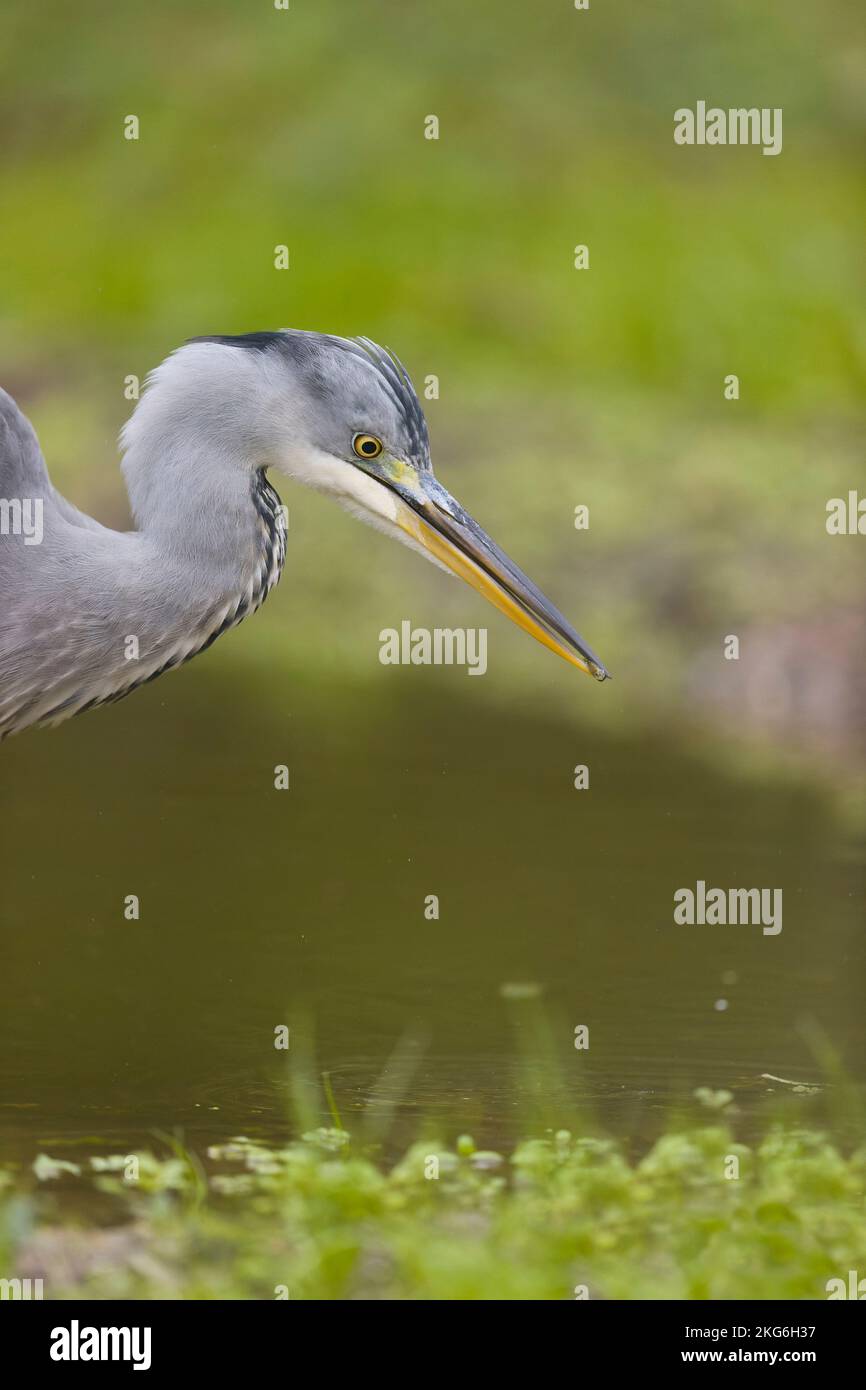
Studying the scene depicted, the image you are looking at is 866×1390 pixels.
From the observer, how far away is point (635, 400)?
847 inches

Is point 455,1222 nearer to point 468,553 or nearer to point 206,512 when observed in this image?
point 468,553

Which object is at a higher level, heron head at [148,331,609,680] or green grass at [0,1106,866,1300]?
heron head at [148,331,609,680]

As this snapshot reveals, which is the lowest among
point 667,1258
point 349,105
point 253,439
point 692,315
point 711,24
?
point 667,1258

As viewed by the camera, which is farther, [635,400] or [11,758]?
[635,400]

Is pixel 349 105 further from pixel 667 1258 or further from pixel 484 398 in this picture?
pixel 667 1258

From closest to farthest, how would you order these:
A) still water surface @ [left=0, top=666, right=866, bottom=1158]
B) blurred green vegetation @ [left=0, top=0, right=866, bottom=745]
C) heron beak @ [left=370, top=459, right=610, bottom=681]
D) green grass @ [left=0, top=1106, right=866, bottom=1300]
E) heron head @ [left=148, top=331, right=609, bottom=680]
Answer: green grass @ [left=0, top=1106, right=866, bottom=1300]
heron head @ [left=148, top=331, right=609, bottom=680]
heron beak @ [left=370, top=459, right=610, bottom=681]
still water surface @ [left=0, top=666, right=866, bottom=1158]
blurred green vegetation @ [left=0, top=0, right=866, bottom=745]

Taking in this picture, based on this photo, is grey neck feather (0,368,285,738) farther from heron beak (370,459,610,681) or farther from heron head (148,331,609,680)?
heron beak (370,459,610,681)

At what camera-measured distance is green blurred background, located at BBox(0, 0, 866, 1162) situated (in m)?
7.89

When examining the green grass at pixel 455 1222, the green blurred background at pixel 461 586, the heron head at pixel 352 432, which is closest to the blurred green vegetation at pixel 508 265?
the green blurred background at pixel 461 586

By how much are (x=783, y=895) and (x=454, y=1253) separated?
207 inches

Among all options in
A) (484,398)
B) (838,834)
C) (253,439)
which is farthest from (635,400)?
(253,439)

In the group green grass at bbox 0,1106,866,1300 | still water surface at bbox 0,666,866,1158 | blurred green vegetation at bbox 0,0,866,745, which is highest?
blurred green vegetation at bbox 0,0,866,745

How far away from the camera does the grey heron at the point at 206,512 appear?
564cm

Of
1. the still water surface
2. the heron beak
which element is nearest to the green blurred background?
the still water surface
